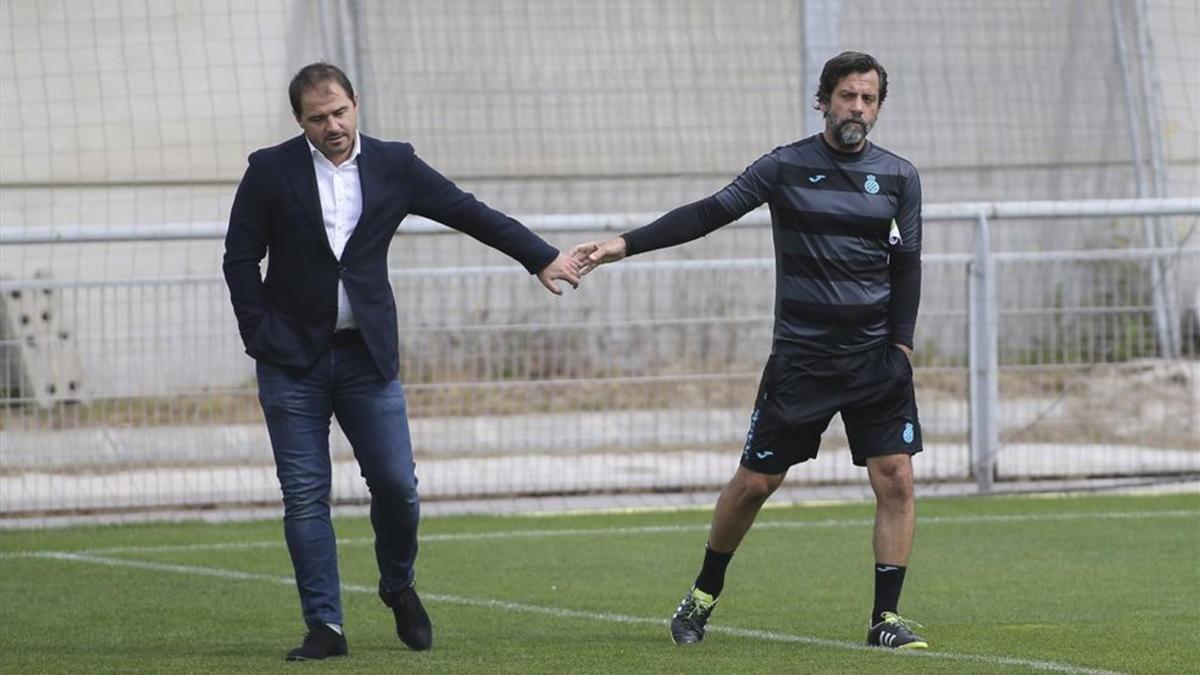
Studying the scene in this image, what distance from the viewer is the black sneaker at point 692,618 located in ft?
24.8

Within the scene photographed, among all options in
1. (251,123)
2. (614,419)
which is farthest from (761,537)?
(251,123)

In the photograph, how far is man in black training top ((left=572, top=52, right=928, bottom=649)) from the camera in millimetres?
7375

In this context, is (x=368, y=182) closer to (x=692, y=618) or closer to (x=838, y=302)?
(x=838, y=302)

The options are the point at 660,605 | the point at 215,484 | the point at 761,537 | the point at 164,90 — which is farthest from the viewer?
the point at 164,90

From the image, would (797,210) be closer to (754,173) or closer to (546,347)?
(754,173)

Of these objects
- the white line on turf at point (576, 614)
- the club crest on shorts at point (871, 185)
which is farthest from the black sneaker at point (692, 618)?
the club crest on shorts at point (871, 185)

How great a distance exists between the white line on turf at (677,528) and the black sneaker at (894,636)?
4.33 metres

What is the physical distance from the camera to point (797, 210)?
24.3 feet

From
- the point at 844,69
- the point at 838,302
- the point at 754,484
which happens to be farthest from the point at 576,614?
the point at 844,69

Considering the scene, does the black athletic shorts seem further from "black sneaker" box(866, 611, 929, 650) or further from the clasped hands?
the clasped hands

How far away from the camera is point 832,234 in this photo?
291 inches

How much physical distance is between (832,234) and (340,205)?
166 cm

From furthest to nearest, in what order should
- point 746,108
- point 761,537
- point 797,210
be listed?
point 746,108
point 761,537
point 797,210

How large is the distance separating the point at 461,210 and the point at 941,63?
8.65 meters
